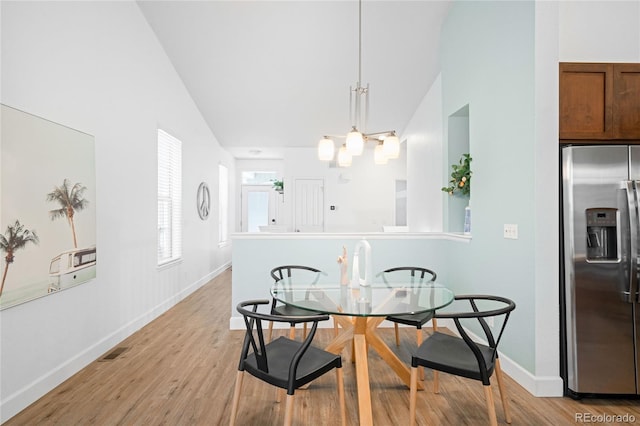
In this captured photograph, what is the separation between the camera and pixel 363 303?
6.89ft

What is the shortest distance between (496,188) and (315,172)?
501cm

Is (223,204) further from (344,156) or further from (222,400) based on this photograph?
(222,400)

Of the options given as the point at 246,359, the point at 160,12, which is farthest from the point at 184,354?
the point at 160,12

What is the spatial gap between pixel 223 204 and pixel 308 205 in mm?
2041

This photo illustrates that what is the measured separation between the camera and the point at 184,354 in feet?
10.5

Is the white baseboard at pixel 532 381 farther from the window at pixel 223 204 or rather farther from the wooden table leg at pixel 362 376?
the window at pixel 223 204

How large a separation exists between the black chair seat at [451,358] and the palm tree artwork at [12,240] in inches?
96.3

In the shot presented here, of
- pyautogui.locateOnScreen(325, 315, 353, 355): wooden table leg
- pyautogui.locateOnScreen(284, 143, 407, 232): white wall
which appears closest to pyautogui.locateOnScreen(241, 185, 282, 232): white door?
pyautogui.locateOnScreen(284, 143, 407, 232): white wall

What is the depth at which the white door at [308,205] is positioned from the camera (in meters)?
7.66

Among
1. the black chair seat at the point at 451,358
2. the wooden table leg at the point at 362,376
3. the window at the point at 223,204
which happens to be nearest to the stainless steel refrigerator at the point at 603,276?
the black chair seat at the point at 451,358

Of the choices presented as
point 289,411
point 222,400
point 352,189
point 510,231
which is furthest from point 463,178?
point 352,189

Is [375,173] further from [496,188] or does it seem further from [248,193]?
[496,188]

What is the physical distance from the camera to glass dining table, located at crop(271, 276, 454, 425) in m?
1.98

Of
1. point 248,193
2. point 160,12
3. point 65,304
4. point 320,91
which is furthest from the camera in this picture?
point 248,193
